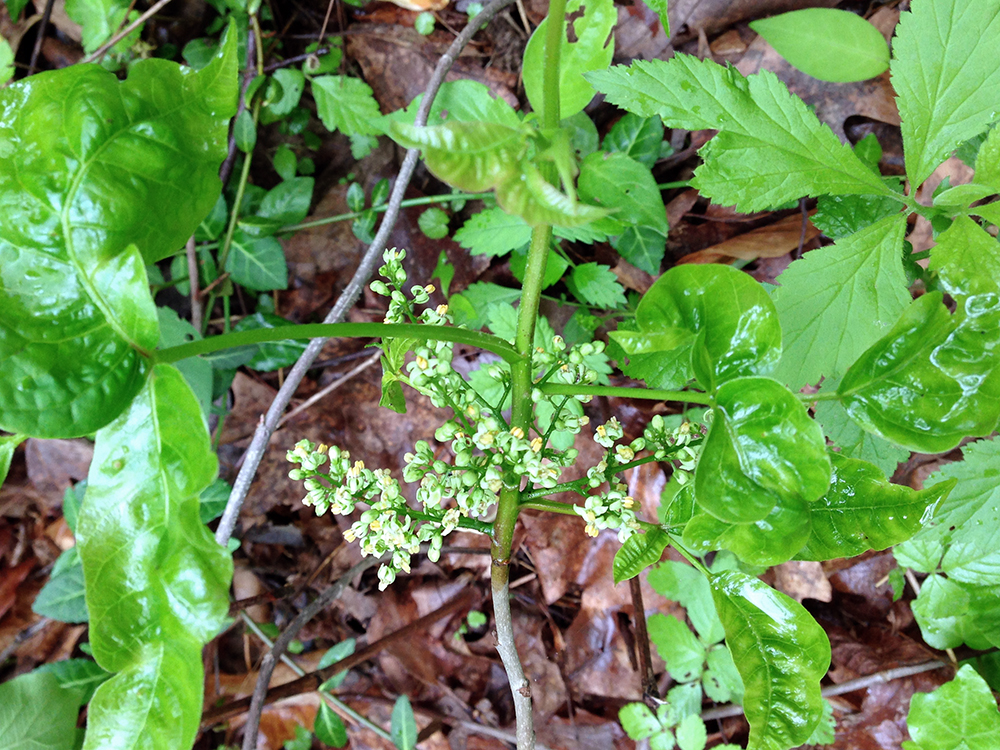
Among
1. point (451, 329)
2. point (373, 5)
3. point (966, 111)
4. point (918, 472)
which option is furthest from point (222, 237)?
point (918, 472)

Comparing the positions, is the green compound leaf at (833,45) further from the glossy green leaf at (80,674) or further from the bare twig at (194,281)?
the glossy green leaf at (80,674)

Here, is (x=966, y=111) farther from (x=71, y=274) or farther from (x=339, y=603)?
(x=339, y=603)

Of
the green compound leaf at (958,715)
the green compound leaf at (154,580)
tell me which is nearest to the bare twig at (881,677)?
the green compound leaf at (958,715)

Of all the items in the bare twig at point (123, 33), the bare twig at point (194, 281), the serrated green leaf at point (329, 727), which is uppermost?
the bare twig at point (123, 33)

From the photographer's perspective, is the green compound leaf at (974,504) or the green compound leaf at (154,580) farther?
the green compound leaf at (974,504)

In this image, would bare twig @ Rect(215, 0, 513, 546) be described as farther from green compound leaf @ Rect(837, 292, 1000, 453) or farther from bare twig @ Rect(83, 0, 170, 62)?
green compound leaf @ Rect(837, 292, 1000, 453)

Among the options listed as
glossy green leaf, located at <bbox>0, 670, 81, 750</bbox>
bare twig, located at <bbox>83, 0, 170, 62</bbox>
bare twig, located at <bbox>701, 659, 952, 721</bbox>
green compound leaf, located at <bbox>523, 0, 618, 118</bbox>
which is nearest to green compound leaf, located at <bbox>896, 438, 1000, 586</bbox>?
bare twig, located at <bbox>701, 659, 952, 721</bbox>
